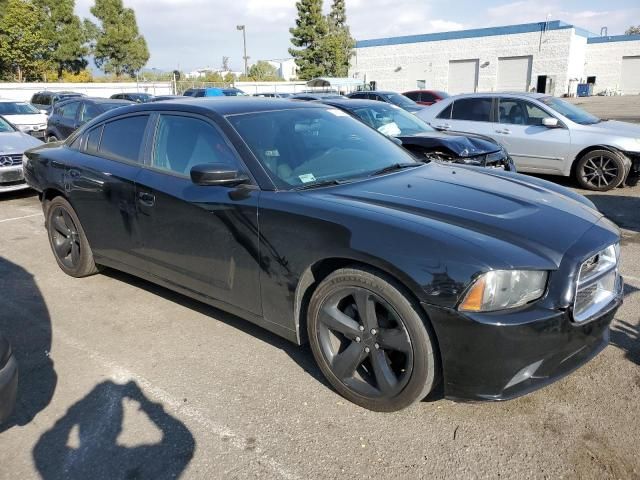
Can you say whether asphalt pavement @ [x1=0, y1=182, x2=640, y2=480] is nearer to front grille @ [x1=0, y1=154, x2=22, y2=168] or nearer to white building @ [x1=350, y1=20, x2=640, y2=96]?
front grille @ [x1=0, y1=154, x2=22, y2=168]

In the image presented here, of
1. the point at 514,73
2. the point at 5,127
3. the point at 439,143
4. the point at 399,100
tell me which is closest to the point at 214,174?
the point at 439,143

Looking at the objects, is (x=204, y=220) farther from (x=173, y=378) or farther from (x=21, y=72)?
(x=21, y=72)

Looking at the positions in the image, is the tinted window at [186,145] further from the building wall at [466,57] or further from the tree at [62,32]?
the building wall at [466,57]

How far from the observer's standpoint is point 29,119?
1633 centimetres

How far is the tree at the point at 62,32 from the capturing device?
1679 inches

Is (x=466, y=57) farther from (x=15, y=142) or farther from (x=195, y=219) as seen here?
(x=195, y=219)

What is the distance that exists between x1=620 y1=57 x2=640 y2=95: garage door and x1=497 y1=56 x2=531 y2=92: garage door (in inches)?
500

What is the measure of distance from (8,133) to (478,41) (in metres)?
49.0

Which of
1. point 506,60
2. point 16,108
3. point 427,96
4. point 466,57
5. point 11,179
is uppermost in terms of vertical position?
point 466,57

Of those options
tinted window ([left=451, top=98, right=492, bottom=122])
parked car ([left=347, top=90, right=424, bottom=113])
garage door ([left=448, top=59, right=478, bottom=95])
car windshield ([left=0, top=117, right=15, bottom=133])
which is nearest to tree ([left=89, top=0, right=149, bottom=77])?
garage door ([left=448, top=59, right=478, bottom=95])

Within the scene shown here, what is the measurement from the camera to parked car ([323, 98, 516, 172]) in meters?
6.93

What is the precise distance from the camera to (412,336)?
8.16 ft

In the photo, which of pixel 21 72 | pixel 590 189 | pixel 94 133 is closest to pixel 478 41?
pixel 21 72

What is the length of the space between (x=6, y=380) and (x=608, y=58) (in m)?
62.3
